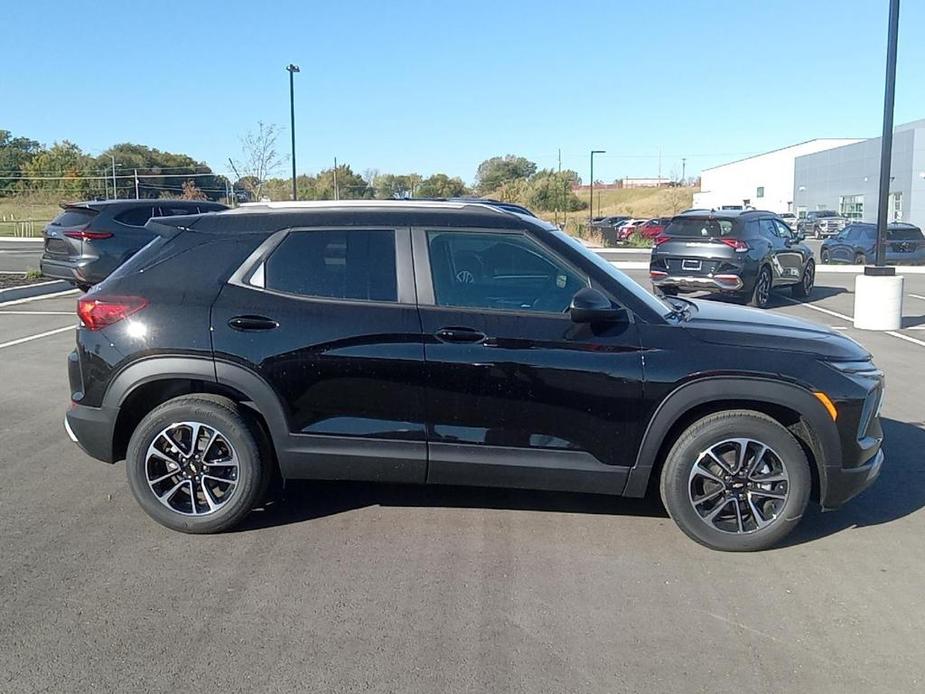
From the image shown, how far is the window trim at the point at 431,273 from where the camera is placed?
4.37 metres

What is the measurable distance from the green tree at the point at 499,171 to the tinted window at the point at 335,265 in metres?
74.2

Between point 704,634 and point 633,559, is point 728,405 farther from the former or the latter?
point 704,634

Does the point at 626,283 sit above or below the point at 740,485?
above

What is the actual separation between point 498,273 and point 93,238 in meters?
10.7

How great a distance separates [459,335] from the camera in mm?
4316

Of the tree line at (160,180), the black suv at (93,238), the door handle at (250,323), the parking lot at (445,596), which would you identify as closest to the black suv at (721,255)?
the black suv at (93,238)

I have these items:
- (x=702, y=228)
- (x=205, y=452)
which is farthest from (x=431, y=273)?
(x=702, y=228)

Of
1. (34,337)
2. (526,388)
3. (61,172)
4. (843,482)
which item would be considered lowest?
(34,337)

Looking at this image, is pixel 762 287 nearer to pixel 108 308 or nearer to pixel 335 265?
pixel 335 265

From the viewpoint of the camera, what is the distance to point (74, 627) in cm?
356

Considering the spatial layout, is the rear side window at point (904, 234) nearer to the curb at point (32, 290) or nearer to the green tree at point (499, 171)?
the curb at point (32, 290)

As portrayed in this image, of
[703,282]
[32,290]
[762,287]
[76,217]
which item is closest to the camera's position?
[76,217]

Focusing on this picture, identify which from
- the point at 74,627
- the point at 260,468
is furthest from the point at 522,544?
the point at 74,627

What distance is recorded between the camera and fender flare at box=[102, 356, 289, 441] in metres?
4.41
